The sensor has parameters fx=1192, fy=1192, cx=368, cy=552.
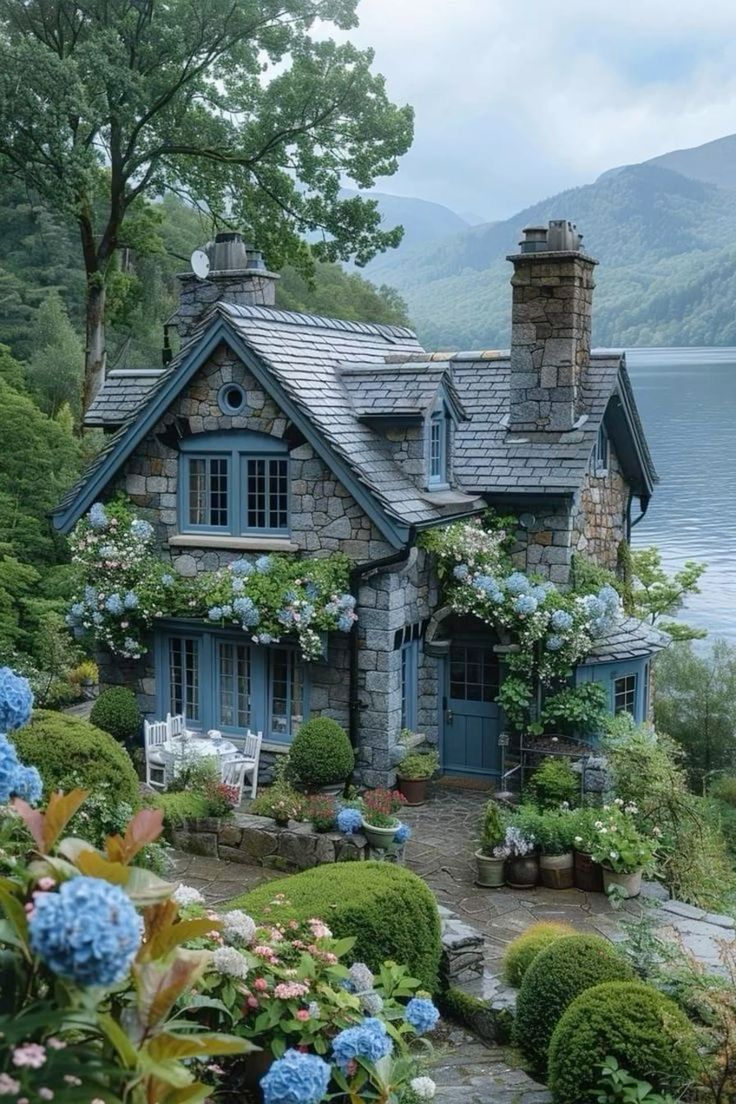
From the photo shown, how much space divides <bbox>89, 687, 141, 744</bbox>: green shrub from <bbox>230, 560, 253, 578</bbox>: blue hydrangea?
7.97 ft

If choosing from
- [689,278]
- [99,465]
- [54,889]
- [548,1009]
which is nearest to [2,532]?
[99,465]

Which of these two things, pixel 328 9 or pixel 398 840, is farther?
pixel 328 9

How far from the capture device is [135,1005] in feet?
12.6

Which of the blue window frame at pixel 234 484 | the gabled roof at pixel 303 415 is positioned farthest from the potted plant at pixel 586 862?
the blue window frame at pixel 234 484

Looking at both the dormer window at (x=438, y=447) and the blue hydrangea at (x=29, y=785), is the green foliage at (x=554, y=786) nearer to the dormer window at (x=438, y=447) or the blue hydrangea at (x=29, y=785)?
the dormer window at (x=438, y=447)

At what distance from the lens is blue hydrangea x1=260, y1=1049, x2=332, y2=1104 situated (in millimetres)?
4836

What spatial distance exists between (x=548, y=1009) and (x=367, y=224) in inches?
857

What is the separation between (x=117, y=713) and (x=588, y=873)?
6.63 meters

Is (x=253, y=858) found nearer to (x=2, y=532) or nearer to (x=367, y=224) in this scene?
(x=2, y=532)

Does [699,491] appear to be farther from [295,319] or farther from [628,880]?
[628,880]

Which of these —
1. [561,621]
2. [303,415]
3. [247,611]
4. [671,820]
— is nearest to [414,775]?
[561,621]

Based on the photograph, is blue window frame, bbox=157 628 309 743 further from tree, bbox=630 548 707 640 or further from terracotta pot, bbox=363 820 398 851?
tree, bbox=630 548 707 640

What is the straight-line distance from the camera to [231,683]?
1623 cm

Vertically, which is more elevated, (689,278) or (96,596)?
(689,278)
